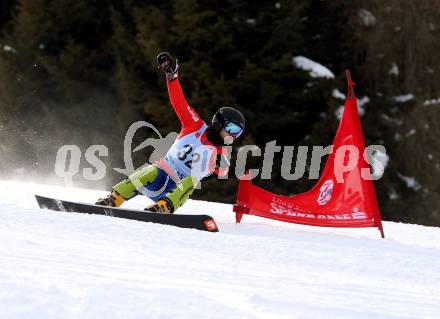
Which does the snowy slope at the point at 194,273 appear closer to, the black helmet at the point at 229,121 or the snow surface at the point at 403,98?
the black helmet at the point at 229,121

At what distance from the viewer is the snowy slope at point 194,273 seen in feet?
10.4

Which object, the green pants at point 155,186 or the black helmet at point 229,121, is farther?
the black helmet at point 229,121

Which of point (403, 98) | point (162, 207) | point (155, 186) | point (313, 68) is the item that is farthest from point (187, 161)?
point (403, 98)

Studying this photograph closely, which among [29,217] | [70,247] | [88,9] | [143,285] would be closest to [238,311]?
[143,285]

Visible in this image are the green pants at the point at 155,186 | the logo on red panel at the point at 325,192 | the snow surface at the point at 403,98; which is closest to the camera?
the green pants at the point at 155,186

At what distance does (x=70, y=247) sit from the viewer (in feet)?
14.1

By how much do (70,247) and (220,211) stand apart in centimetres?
377

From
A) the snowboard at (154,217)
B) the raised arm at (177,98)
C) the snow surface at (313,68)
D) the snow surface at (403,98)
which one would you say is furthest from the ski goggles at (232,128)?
the snow surface at (403,98)

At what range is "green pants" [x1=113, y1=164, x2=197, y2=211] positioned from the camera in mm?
6289

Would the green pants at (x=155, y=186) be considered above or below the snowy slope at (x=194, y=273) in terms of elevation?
above

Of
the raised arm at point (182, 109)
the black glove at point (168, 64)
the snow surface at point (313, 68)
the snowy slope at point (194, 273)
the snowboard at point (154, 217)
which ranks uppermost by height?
the snow surface at point (313, 68)

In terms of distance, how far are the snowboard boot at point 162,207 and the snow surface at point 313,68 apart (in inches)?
436

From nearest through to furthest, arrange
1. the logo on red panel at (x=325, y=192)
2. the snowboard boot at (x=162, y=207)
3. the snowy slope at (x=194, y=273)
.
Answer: the snowy slope at (x=194, y=273) → the snowboard boot at (x=162, y=207) → the logo on red panel at (x=325, y=192)

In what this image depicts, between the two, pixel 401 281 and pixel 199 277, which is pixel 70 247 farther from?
pixel 401 281
